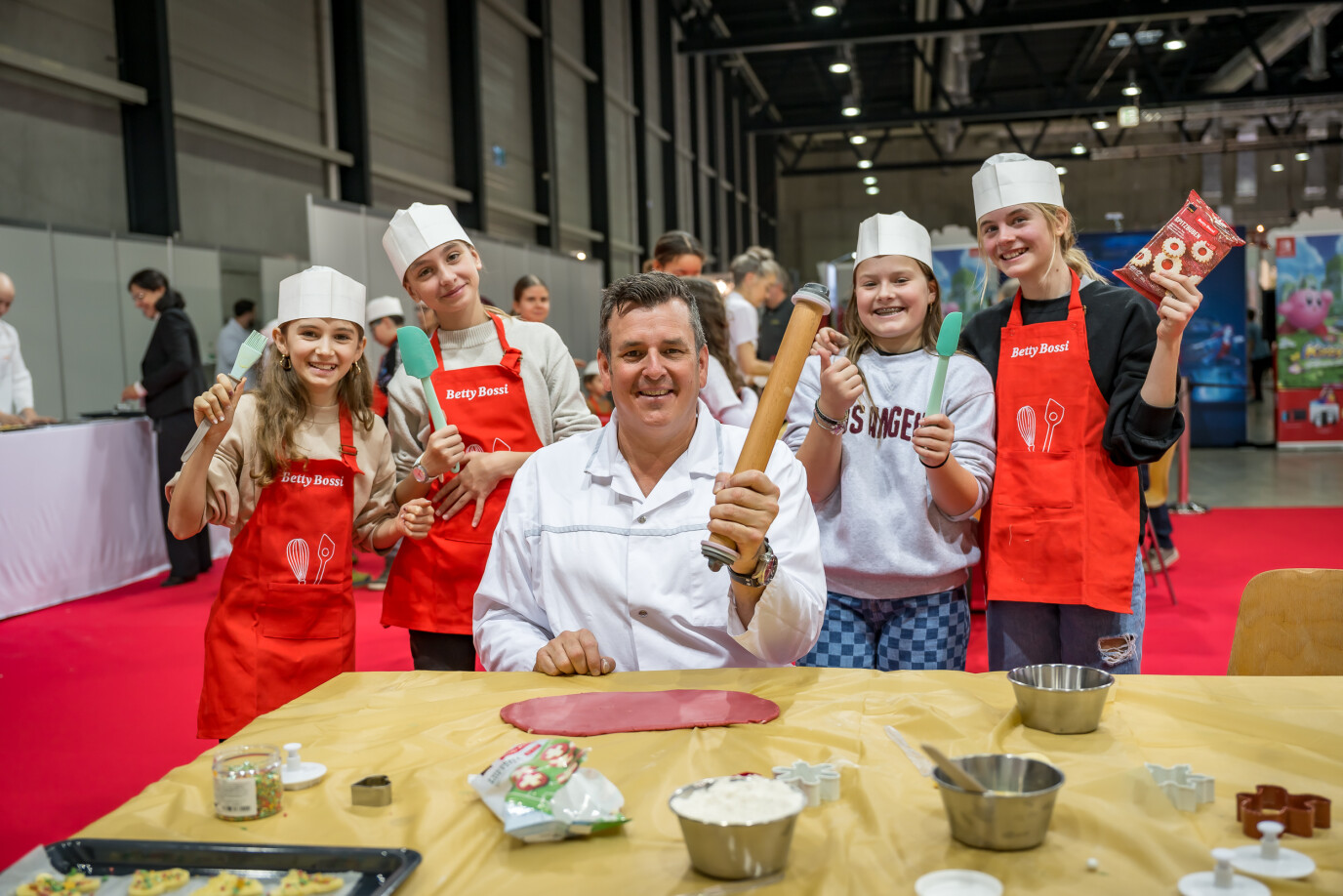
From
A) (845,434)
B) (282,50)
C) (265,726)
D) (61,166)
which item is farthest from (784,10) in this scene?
(265,726)

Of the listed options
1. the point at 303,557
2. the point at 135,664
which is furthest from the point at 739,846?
the point at 135,664

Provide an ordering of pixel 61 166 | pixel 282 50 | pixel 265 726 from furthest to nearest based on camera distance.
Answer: pixel 282 50 < pixel 61 166 < pixel 265 726

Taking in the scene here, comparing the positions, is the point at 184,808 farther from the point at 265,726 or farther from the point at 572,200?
the point at 572,200

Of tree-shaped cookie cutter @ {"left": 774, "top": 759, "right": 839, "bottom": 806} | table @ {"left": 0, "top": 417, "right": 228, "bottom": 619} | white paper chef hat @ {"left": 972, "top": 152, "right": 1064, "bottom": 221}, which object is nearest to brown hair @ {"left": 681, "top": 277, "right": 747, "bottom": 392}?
white paper chef hat @ {"left": 972, "top": 152, "right": 1064, "bottom": 221}

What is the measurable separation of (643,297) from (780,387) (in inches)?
26.2

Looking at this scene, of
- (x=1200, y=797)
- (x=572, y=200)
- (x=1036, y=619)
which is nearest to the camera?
(x=1200, y=797)

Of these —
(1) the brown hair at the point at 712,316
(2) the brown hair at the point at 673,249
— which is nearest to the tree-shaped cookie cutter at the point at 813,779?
(1) the brown hair at the point at 712,316

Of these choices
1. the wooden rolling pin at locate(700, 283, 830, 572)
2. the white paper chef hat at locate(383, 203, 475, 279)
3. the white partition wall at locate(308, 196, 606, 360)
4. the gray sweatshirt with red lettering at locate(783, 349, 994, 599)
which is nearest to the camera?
Answer: the wooden rolling pin at locate(700, 283, 830, 572)

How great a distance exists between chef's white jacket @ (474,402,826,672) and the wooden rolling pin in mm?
490

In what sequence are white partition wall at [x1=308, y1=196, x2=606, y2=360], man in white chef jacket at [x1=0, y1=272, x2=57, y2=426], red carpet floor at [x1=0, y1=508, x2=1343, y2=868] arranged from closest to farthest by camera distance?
red carpet floor at [x1=0, y1=508, x2=1343, y2=868] < man in white chef jacket at [x1=0, y1=272, x2=57, y2=426] < white partition wall at [x1=308, y1=196, x2=606, y2=360]

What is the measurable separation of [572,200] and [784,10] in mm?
5722

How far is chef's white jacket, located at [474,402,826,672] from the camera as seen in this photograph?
2004mm

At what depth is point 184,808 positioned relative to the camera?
136 centimetres

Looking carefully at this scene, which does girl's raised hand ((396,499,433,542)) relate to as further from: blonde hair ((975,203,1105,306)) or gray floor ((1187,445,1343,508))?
gray floor ((1187,445,1343,508))
